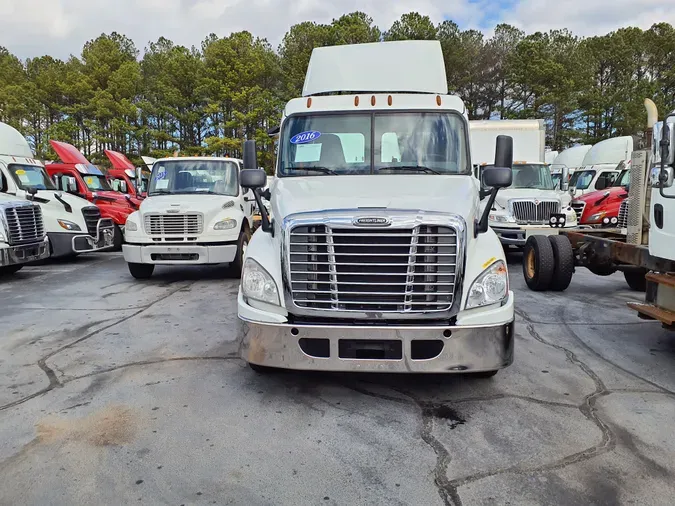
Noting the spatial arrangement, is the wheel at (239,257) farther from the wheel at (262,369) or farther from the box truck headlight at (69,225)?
the wheel at (262,369)

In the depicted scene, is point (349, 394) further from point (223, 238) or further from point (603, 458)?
point (223, 238)

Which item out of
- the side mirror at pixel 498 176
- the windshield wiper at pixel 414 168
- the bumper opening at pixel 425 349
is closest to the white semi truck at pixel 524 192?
the windshield wiper at pixel 414 168

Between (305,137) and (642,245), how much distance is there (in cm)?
391

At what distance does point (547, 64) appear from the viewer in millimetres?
37406

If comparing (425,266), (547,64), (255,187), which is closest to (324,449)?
(425,266)

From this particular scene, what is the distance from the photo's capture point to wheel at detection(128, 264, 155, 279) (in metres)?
9.72

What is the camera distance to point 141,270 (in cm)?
979

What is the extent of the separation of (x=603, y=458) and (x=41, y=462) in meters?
3.34

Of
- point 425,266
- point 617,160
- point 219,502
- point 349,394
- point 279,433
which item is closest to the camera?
point 219,502

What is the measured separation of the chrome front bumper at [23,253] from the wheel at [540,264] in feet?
28.3

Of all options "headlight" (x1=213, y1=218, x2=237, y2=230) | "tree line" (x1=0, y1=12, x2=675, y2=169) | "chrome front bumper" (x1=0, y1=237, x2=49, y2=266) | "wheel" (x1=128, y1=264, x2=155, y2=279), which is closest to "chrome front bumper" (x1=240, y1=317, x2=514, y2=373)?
"headlight" (x1=213, y1=218, x2=237, y2=230)

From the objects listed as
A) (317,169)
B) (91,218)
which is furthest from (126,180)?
(317,169)

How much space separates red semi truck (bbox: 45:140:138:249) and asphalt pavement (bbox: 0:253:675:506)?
885 cm

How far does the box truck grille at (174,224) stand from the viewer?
9102 millimetres
